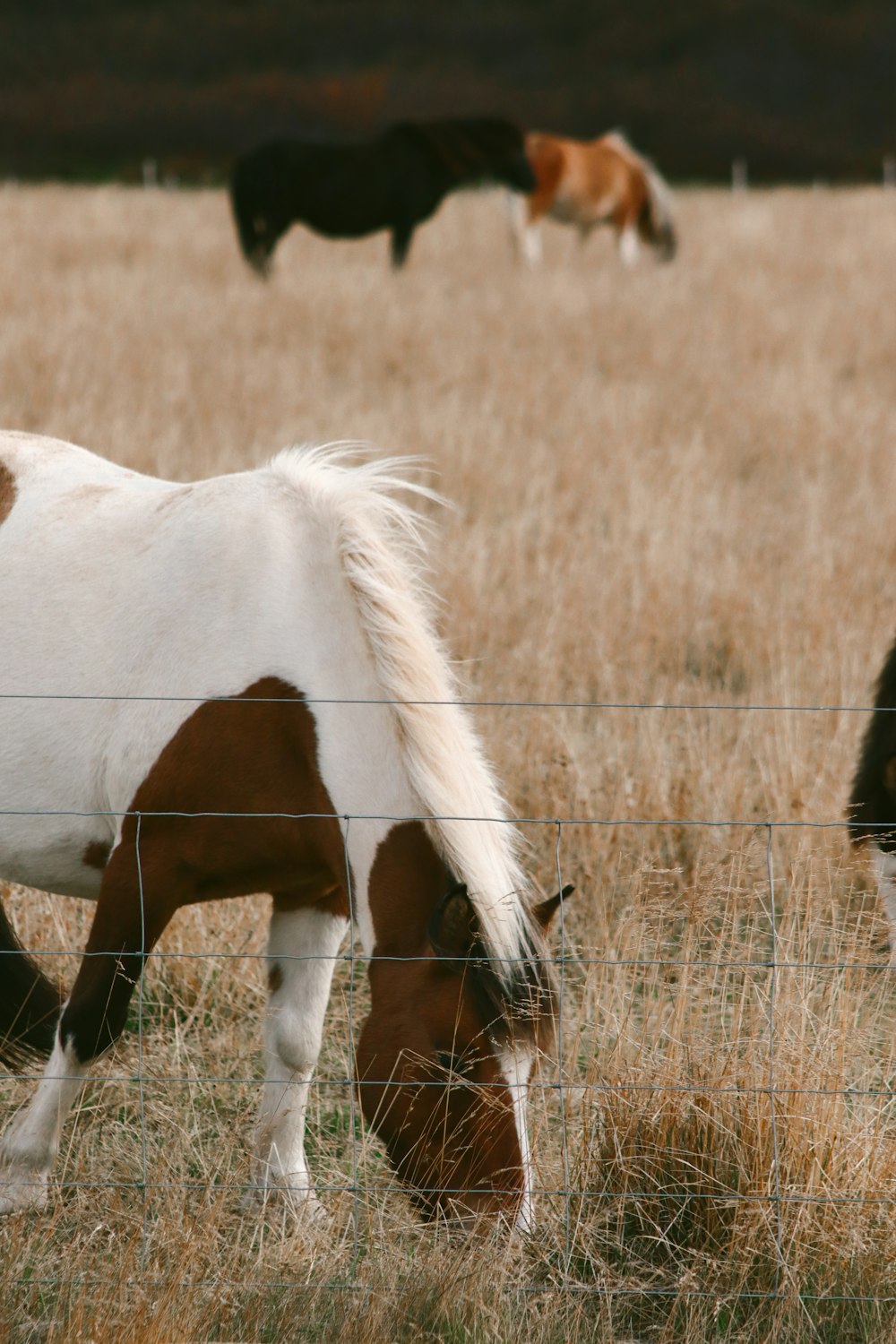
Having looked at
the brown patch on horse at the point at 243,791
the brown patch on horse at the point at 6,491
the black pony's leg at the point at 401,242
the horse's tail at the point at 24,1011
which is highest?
the black pony's leg at the point at 401,242

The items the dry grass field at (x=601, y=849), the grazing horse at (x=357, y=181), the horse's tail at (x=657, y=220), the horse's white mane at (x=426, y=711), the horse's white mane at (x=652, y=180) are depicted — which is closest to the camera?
the horse's white mane at (x=426, y=711)

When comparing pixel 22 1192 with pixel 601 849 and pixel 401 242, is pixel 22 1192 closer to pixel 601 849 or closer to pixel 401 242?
pixel 601 849

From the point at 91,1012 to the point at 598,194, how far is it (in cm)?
1944

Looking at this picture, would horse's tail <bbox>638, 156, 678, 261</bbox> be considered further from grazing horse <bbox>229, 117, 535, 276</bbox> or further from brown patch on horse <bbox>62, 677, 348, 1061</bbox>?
brown patch on horse <bbox>62, 677, 348, 1061</bbox>

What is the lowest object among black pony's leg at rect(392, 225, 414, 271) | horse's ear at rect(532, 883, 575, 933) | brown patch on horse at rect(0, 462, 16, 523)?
horse's ear at rect(532, 883, 575, 933)

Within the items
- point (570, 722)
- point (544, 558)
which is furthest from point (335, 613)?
point (544, 558)

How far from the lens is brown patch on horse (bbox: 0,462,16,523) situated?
3160 millimetres

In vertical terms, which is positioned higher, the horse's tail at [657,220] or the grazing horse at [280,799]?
the horse's tail at [657,220]

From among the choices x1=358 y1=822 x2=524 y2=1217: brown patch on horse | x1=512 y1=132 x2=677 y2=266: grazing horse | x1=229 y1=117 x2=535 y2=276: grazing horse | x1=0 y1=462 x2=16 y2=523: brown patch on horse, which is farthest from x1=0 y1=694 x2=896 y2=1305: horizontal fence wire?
x1=512 y1=132 x2=677 y2=266: grazing horse

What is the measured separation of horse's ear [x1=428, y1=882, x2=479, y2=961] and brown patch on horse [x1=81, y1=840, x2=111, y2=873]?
0.91 meters

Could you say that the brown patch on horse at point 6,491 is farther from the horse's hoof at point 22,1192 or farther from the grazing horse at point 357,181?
the grazing horse at point 357,181

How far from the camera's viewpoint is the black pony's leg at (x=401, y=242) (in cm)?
1619

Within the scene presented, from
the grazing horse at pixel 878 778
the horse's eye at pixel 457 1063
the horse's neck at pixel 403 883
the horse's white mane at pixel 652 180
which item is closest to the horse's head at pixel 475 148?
the horse's white mane at pixel 652 180

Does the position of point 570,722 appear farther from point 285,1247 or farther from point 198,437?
point 198,437
